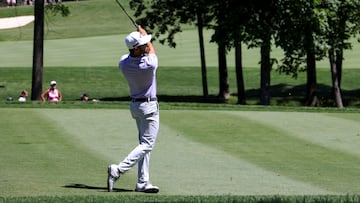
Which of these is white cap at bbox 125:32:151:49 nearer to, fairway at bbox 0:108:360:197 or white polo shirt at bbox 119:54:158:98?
white polo shirt at bbox 119:54:158:98

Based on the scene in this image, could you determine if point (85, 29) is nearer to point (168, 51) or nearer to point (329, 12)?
point (168, 51)

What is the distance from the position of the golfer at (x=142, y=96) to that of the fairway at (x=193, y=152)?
41cm

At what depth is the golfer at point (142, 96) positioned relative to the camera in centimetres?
1095

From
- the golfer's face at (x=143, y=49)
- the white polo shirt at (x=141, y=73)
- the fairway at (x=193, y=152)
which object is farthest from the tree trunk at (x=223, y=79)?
the golfer's face at (x=143, y=49)

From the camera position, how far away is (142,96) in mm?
11148

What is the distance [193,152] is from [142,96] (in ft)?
12.8

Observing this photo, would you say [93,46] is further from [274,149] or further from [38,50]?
[274,149]

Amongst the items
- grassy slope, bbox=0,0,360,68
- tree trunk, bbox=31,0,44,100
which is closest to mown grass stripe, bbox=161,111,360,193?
tree trunk, bbox=31,0,44,100

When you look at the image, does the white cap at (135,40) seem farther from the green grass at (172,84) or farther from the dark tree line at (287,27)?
the green grass at (172,84)

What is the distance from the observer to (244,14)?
3481 centimetres

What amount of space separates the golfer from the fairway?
1.33 feet

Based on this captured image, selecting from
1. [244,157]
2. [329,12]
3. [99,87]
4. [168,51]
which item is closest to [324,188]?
[244,157]

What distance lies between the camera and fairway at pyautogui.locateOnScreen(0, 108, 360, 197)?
11648mm

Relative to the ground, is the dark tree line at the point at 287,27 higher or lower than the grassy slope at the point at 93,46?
higher
